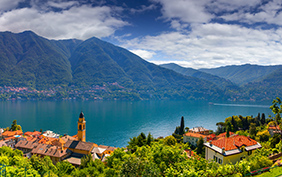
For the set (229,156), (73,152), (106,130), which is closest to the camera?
(229,156)

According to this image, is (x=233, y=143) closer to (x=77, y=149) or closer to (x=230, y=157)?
(x=230, y=157)

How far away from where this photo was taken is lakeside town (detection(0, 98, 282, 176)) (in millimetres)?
17663

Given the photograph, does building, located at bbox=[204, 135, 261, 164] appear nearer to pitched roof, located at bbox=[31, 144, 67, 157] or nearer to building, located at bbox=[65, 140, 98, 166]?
building, located at bbox=[65, 140, 98, 166]

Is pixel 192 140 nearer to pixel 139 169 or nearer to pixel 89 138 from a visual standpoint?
pixel 89 138

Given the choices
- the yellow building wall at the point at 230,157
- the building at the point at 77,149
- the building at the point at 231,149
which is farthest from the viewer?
the building at the point at 77,149

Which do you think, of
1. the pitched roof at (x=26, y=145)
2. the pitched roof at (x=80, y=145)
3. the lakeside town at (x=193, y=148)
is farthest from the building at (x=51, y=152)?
the pitched roof at (x=26, y=145)

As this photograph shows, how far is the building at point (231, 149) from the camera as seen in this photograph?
20469mm

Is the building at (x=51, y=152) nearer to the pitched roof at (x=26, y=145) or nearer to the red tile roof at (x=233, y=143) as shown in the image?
the pitched roof at (x=26, y=145)

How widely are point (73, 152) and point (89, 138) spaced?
104 ft

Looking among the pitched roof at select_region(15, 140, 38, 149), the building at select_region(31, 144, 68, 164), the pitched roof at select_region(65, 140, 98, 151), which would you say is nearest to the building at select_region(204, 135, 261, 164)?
the pitched roof at select_region(65, 140, 98, 151)

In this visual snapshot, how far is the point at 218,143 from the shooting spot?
2262 cm

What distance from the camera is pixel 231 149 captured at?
68.7 feet

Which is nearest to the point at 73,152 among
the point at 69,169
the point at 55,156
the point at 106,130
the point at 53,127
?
the point at 55,156

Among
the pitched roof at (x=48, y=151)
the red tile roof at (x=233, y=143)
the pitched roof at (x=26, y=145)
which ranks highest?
the red tile roof at (x=233, y=143)
